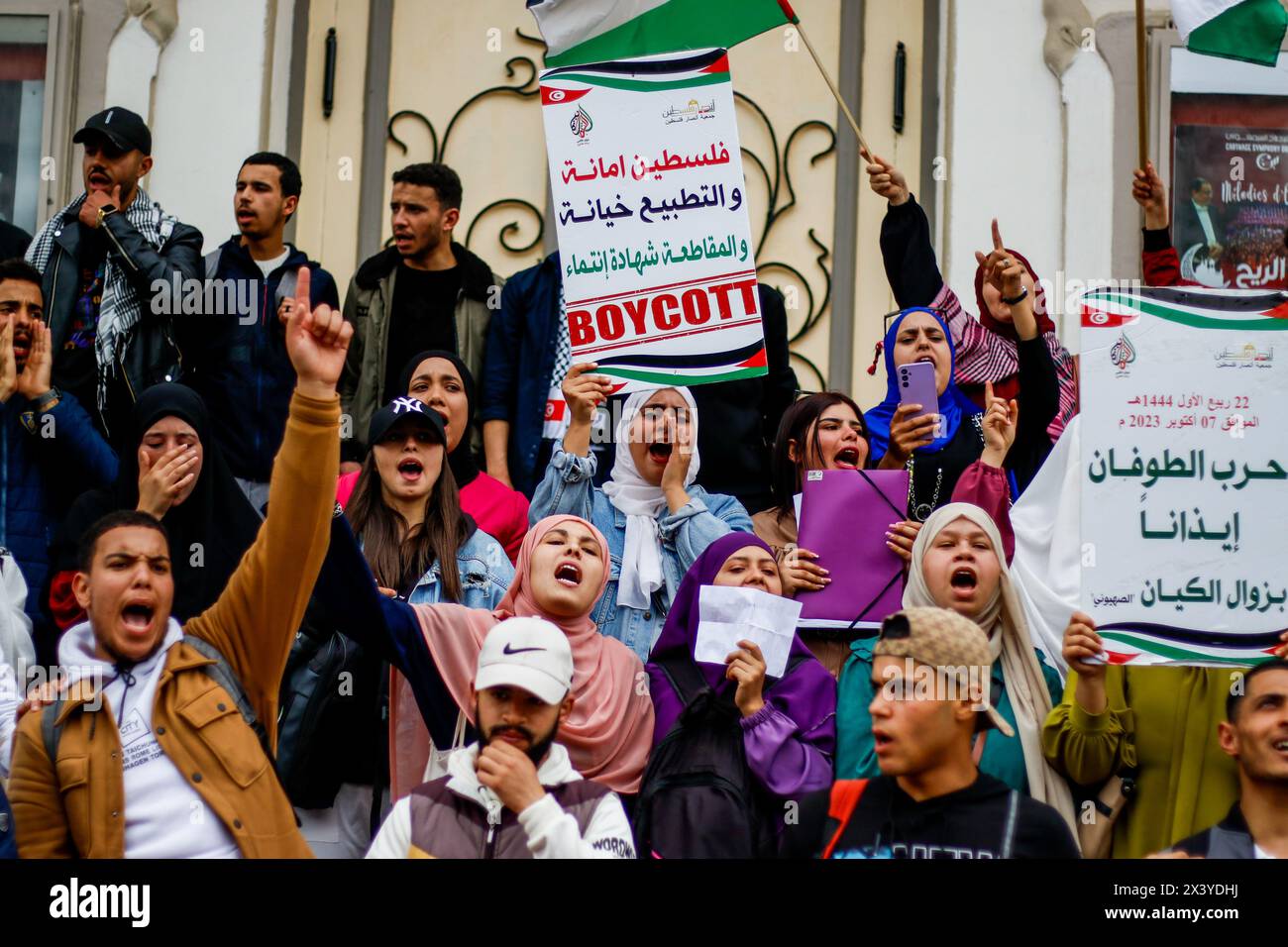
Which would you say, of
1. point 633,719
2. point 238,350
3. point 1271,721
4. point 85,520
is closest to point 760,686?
point 633,719

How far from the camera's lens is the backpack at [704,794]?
18.6 ft

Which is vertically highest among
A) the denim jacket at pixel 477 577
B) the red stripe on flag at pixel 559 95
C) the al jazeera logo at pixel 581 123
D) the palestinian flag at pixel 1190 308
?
the red stripe on flag at pixel 559 95

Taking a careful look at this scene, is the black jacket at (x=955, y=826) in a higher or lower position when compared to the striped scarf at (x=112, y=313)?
lower

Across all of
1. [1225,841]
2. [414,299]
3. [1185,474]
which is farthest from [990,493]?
[414,299]

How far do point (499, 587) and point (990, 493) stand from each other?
1659 millimetres

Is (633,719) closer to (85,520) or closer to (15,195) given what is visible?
(85,520)

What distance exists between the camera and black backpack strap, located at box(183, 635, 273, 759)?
5.46m

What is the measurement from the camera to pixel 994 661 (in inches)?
235

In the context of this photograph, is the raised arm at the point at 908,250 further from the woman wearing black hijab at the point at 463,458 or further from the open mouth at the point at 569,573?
the open mouth at the point at 569,573

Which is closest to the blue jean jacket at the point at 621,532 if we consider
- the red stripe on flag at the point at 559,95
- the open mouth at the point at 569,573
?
the open mouth at the point at 569,573

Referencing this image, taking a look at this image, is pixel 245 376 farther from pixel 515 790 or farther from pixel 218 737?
pixel 515 790

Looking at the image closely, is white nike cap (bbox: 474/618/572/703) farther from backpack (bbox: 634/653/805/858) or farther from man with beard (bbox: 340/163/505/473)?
man with beard (bbox: 340/163/505/473)

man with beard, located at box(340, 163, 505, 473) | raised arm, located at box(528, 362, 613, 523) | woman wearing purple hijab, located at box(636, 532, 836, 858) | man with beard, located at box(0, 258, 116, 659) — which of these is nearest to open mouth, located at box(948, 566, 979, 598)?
woman wearing purple hijab, located at box(636, 532, 836, 858)

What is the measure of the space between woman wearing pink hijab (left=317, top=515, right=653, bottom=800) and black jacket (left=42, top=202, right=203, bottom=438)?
206 cm
